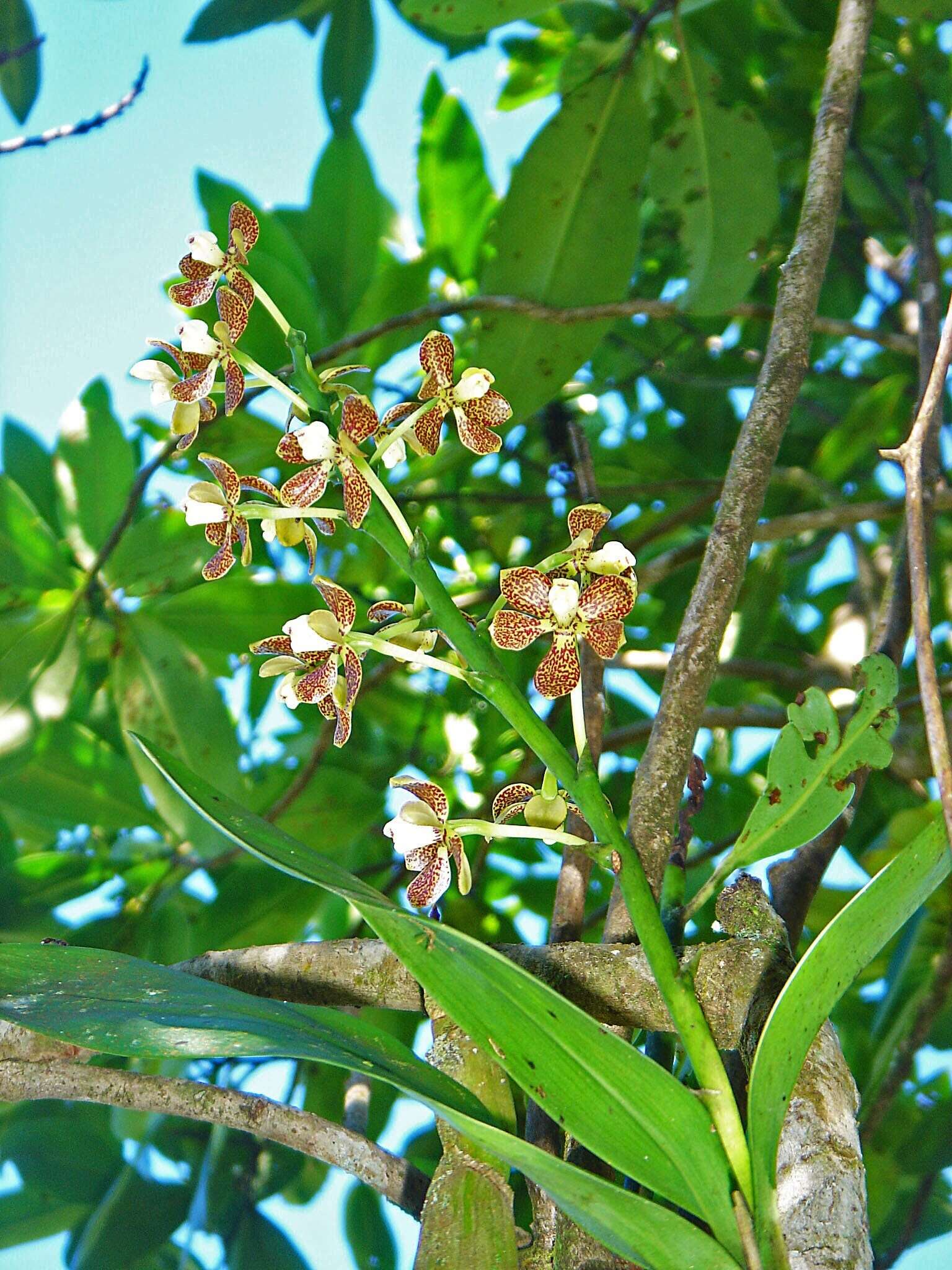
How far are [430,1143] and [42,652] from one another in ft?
2.83

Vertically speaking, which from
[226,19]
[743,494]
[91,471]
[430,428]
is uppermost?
[226,19]

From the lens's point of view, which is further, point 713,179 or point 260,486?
point 713,179

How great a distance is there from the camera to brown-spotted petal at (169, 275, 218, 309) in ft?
2.19

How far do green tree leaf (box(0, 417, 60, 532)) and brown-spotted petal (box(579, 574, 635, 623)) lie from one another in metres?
1.05

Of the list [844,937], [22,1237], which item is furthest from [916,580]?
[22,1237]

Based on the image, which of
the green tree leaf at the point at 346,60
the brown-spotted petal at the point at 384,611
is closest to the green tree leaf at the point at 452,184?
the green tree leaf at the point at 346,60

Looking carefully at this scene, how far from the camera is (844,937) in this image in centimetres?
56

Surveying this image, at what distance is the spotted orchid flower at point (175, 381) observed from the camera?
0.65 m

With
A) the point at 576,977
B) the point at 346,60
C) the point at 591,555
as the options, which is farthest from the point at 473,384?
the point at 346,60

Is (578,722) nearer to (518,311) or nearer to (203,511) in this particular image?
(203,511)

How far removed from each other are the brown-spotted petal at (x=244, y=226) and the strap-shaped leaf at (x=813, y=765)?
41cm

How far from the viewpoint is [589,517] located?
64cm

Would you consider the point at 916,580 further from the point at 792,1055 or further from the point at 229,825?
the point at 229,825

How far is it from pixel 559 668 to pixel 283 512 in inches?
6.6
